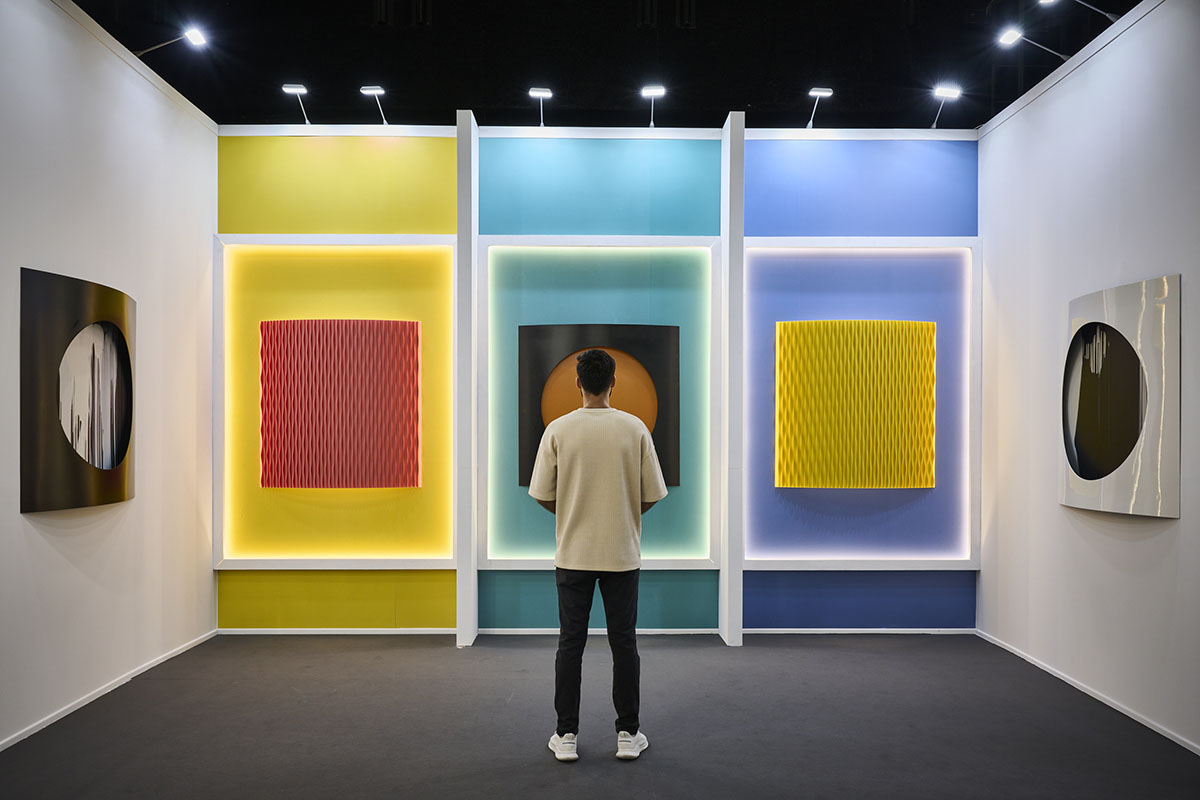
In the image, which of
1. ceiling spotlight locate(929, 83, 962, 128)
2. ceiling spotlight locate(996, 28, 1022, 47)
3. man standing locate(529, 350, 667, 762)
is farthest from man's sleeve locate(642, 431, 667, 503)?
ceiling spotlight locate(929, 83, 962, 128)

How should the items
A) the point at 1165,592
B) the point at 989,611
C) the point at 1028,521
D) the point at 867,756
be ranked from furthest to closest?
the point at 989,611 → the point at 1028,521 → the point at 1165,592 → the point at 867,756

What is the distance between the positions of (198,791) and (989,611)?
16.1ft

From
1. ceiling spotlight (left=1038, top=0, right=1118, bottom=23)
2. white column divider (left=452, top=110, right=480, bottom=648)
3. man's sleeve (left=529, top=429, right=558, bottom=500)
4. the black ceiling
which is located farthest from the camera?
white column divider (left=452, top=110, right=480, bottom=648)

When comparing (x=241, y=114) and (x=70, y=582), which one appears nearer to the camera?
(x=70, y=582)

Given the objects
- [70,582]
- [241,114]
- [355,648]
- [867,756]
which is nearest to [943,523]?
[867,756]

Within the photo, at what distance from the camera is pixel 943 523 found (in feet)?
18.6

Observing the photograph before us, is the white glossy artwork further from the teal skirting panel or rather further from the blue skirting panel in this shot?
the teal skirting panel

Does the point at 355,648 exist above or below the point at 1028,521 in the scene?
below

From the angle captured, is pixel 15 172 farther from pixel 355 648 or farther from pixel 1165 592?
pixel 1165 592

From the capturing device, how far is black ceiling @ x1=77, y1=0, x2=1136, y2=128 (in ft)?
14.8

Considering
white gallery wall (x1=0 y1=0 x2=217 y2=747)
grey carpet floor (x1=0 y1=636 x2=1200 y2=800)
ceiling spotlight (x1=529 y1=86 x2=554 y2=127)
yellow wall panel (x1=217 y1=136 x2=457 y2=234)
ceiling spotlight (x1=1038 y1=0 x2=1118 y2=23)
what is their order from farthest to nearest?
yellow wall panel (x1=217 y1=136 x2=457 y2=234)
ceiling spotlight (x1=529 y1=86 x2=554 y2=127)
ceiling spotlight (x1=1038 y1=0 x2=1118 y2=23)
white gallery wall (x1=0 y1=0 x2=217 y2=747)
grey carpet floor (x1=0 y1=636 x2=1200 y2=800)

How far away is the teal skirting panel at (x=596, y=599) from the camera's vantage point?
5.56m

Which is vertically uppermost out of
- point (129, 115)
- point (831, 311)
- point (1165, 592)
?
point (129, 115)

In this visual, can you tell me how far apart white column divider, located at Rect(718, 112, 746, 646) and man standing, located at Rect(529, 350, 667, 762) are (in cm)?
195
